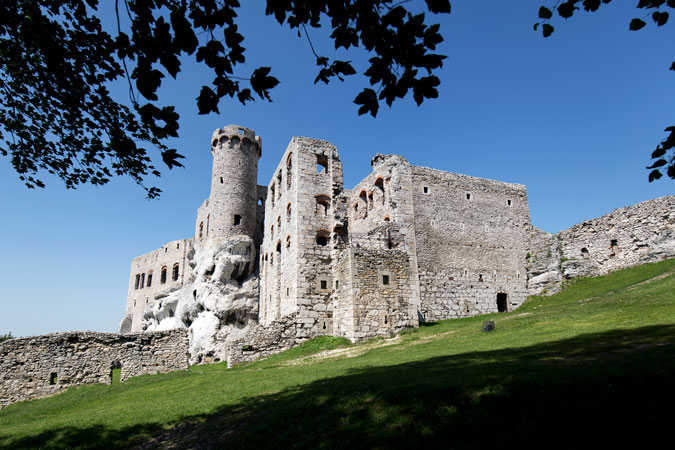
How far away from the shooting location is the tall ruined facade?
2136 centimetres

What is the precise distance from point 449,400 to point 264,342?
16.2 m

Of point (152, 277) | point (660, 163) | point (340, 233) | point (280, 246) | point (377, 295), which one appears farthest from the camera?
point (152, 277)

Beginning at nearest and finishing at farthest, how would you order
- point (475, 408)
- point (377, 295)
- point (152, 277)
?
point (475, 408) < point (377, 295) < point (152, 277)

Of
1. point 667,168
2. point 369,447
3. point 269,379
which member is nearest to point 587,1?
point 667,168

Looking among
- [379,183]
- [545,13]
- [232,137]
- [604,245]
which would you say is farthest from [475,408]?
[232,137]

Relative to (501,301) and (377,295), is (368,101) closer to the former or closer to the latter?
(377,295)

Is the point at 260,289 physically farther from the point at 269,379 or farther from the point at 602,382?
the point at 602,382

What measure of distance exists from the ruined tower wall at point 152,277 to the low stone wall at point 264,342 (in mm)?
29376

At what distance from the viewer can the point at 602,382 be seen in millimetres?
5758

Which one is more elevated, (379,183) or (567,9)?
(379,183)

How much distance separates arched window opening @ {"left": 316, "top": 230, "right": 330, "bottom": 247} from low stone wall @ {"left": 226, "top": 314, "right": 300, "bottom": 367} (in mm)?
4929

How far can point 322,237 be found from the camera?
83.4 feet

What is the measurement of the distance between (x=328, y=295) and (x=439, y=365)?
14173 millimetres

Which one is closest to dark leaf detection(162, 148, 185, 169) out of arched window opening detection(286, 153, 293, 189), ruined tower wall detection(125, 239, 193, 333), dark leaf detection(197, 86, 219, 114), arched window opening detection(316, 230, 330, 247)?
dark leaf detection(197, 86, 219, 114)
